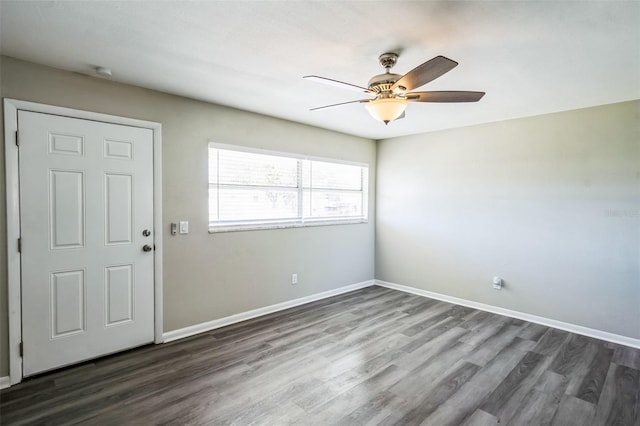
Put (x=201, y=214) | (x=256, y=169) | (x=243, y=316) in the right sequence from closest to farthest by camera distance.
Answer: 1. (x=201, y=214)
2. (x=243, y=316)
3. (x=256, y=169)

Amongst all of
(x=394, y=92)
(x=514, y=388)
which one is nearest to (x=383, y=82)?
(x=394, y=92)

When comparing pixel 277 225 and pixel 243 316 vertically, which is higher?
pixel 277 225

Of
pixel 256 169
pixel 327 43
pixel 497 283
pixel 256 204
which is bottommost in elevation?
pixel 497 283

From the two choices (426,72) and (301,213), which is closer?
(426,72)

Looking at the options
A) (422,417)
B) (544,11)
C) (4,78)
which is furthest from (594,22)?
(4,78)

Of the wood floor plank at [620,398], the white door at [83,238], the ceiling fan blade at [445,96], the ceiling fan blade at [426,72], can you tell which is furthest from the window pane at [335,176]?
the wood floor plank at [620,398]

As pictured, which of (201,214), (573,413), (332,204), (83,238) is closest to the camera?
(573,413)

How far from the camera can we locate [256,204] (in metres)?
4.02

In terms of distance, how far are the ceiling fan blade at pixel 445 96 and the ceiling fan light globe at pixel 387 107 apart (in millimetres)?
79

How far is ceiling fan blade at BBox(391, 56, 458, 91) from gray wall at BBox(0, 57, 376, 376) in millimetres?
2198

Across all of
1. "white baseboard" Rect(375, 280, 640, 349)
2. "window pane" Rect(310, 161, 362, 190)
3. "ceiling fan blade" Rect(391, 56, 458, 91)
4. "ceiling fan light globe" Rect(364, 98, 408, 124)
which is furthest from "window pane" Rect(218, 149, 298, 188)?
"white baseboard" Rect(375, 280, 640, 349)

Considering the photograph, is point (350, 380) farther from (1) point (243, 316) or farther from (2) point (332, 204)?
(2) point (332, 204)

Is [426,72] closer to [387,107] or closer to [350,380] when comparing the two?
[387,107]

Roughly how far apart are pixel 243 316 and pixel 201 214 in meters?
1.29
